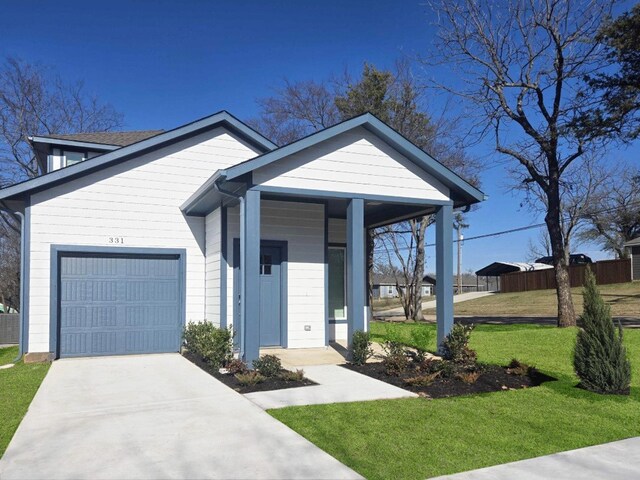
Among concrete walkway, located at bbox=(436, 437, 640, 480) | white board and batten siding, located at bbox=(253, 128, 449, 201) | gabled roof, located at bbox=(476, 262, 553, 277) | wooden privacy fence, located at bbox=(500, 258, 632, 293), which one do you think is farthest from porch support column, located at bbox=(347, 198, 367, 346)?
gabled roof, located at bbox=(476, 262, 553, 277)

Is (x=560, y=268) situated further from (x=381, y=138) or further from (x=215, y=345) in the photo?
(x=215, y=345)

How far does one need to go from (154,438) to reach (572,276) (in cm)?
3873

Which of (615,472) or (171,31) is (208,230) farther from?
(615,472)

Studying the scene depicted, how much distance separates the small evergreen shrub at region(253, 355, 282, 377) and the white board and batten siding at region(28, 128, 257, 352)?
3.54 metres

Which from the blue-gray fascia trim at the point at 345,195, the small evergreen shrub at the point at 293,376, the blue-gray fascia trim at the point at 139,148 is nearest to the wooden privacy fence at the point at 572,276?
the blue-gray fascia trim at the point at 345,195

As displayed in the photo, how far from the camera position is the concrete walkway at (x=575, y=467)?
4277 millimetres

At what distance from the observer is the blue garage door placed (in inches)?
430

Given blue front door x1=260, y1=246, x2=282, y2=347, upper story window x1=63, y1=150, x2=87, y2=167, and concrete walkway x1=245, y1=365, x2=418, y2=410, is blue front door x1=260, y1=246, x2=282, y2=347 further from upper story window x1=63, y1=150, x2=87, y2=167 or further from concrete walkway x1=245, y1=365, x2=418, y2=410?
upper story window x1=63, y1=150, x2=87, y2=167

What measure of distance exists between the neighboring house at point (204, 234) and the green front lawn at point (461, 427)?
309 centimetres

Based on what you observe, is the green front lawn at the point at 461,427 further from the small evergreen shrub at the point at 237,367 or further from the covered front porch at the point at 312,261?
the covered front porch at the point at 312,261

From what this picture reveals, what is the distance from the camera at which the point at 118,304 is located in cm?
1128

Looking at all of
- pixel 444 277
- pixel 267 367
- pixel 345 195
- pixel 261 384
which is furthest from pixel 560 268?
pixel 261 384

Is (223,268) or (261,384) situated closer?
(261,384)

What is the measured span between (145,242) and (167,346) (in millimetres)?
2270
